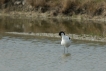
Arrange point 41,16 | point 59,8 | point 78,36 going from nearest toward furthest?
point 78,36
point 59,8
point 41,16

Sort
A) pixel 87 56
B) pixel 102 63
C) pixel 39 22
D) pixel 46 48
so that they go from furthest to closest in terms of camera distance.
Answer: pixel 39 22
pixel 46 48
pixel 87 56
pixel 102 63

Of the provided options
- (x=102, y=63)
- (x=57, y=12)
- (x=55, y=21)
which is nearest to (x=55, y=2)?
(x=57, y=12)

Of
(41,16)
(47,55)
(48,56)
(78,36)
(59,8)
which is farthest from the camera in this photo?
(41,16)

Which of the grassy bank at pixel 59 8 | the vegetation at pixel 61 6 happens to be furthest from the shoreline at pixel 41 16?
the vegetation at pixel 61 6

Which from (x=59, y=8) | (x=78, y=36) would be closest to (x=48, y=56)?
(x=78, y=36)

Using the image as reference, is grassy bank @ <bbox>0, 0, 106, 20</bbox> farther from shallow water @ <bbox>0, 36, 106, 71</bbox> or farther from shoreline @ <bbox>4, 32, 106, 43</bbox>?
shallow water @ <bbox>0, 36, 106, 71</bbox>

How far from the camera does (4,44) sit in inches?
760

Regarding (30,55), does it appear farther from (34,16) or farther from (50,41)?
(34,16)

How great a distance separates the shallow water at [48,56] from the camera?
550 inches

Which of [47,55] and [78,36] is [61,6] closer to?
[78,36]

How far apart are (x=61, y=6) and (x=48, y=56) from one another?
62.0 feet

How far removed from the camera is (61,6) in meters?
34.7

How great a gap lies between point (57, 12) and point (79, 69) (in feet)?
68.4

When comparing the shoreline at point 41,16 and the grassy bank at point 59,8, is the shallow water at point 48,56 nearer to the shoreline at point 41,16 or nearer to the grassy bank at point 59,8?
the shoreline at point 41,16
